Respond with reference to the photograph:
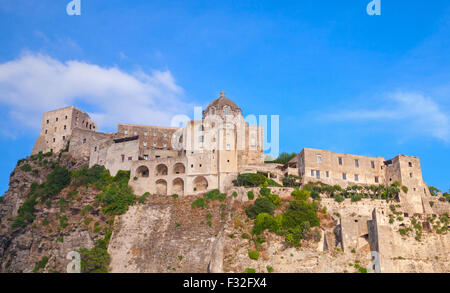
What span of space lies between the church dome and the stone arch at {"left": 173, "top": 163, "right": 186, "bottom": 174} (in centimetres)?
880

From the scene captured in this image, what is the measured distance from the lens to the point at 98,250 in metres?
49.7

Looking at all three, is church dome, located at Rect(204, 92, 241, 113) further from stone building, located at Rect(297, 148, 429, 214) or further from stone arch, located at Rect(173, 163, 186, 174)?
stone building, located at Rect(297, 148, 429, 214)

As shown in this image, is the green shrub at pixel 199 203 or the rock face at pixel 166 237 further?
the green shrub at pixel 199 203

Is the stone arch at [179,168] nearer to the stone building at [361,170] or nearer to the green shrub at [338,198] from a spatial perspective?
the stone building at [361,170]

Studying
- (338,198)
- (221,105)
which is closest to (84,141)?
(221,105)

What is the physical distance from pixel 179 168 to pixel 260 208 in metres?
15.2

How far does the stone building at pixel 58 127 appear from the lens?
70.3 meters

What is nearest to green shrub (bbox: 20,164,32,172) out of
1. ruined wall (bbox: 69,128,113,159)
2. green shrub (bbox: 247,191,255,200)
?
ruined wall (bbox: 69,128,113,159)

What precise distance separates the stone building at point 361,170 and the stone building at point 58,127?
33.3 meters

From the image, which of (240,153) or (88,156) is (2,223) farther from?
(240,153)

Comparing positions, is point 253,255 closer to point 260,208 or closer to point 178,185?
point 260,208

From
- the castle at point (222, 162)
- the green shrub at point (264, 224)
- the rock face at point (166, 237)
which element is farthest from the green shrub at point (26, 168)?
the green shrub at point (264, 224)

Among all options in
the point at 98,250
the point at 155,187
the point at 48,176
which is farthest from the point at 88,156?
the point at 98,250

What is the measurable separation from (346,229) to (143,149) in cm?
2998
